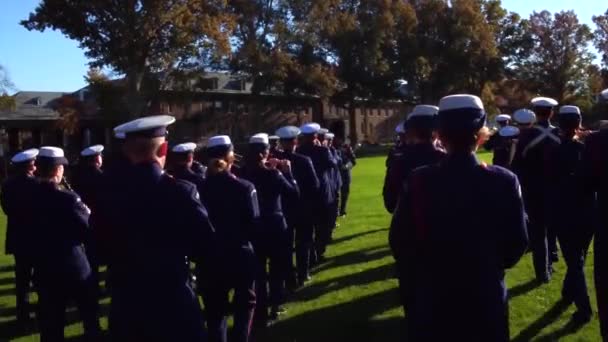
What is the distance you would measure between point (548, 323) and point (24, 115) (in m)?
62.8

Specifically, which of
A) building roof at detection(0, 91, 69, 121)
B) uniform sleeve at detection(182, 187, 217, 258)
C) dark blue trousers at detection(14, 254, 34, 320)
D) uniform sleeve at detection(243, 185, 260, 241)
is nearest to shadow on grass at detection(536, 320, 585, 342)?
uniform sleeve at detection(243, 185, 260, 241)

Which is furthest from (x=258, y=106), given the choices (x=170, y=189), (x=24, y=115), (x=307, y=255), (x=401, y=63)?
(x=170, y=189)

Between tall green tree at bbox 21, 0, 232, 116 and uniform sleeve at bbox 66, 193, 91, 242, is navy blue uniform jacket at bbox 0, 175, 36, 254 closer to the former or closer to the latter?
uniform sleeve at bbox 66, 193, 91, 242

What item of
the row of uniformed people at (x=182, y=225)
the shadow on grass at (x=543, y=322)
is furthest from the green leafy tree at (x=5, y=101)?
the shadow on grass at (x=543, y=322)

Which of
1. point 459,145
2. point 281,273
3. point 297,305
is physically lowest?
point 297,305

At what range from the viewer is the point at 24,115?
62781mm

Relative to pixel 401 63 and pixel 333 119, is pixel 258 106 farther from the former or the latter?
pixel 333 119

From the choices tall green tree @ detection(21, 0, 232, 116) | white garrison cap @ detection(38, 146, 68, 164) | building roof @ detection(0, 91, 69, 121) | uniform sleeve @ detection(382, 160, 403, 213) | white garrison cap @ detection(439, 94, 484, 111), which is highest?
tall green tree @ detection(21, 0, 232, 116)

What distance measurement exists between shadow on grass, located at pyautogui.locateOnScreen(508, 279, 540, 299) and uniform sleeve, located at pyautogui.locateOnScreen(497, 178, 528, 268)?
4.81 m

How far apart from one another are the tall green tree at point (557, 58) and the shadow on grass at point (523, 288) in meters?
71.7

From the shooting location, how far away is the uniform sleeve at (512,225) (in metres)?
3.88

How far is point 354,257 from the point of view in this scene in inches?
465

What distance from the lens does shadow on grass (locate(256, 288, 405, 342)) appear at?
750 centimetres

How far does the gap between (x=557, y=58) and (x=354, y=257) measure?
73.9 meters
